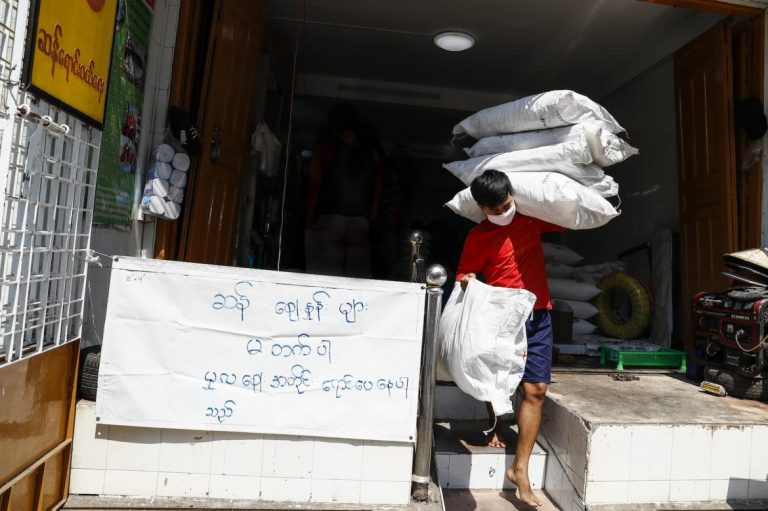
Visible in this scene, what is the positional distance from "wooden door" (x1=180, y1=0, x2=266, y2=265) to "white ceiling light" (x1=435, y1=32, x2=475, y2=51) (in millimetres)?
1866

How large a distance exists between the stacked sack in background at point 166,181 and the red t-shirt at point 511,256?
192cm

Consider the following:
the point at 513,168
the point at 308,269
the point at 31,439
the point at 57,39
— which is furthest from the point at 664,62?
the point at 31,439

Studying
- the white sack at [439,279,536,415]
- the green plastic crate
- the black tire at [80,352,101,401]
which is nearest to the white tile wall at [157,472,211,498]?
the black tire at [80,352,101,401]

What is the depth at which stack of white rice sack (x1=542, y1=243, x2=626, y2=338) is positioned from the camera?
4.86 m

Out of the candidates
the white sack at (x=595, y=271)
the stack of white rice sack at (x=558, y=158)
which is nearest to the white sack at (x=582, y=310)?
the white sack at (x=595, y=271)

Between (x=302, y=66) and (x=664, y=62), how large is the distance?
4175mm

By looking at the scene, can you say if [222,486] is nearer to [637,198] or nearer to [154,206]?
[154,206]

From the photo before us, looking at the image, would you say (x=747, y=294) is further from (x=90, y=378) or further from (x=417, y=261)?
(x=90, y=378)

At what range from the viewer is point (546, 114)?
2.82 m

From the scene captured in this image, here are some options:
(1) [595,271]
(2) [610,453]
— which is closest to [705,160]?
(1) [595,271]

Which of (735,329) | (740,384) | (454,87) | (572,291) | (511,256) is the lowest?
(740,384)

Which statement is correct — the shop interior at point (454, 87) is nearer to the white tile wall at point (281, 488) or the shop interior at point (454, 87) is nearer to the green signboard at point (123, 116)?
the green signboard at point (123, 116)

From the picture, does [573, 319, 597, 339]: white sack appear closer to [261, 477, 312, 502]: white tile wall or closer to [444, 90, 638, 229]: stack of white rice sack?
[444, 90, 638, 229]: stack of white rice sack

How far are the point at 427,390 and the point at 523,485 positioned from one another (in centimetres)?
73
